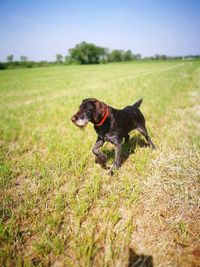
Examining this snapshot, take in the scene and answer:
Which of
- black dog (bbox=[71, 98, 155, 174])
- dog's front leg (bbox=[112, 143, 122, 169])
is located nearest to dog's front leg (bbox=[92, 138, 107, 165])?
black dog (bbox=[71, 98, 155, 174])

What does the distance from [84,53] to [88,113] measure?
14330cm

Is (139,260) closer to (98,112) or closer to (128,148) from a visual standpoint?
(98,112)

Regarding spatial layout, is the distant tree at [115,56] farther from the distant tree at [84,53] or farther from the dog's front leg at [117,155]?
the dog's front leg at [117,155]

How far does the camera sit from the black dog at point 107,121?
402 centimetres

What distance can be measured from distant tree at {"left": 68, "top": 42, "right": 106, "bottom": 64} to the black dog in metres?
136

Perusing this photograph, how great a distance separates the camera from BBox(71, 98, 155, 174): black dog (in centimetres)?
402

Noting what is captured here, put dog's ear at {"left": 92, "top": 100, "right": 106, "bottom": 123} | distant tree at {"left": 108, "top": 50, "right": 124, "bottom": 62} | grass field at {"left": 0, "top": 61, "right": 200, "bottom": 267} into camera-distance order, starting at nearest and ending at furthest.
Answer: grass field at {"left": 0, "top": 61, "right": 200, "bottom": 267} → dog's ear at {"left": 92, "top": 100, "right": 106, "bottom": 123} → distant tree at {"left": 108, "top": 50, "right": 124, "bottom": 62}

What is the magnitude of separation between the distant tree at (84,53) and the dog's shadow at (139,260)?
13948cm

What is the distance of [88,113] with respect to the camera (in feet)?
13.2

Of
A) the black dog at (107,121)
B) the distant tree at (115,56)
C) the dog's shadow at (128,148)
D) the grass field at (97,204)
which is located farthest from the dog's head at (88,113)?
the distant tree at (115,56)

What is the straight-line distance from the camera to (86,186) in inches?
157

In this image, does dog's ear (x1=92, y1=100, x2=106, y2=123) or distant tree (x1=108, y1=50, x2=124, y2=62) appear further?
distant tree (x1=108, y1=50, x2=124, y2=62)

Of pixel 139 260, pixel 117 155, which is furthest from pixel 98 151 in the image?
pixel 139 260

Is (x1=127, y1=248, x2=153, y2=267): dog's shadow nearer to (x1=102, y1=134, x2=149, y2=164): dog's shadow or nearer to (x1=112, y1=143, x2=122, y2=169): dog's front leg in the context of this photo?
(x1=112, y1=143, x2=122, y2=169): dog's front leg
